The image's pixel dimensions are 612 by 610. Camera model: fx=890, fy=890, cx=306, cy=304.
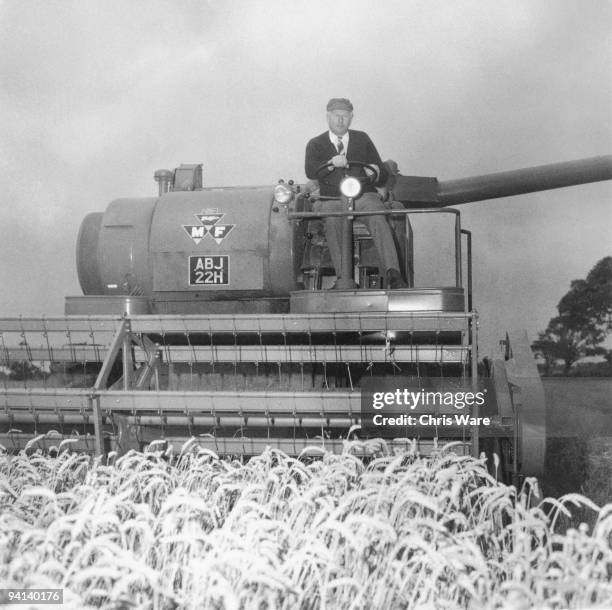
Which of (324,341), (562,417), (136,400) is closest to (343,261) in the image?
(324,341)

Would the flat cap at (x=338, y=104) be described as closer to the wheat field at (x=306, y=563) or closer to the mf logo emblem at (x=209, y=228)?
the mf logo emblem at (x=209, y=228)

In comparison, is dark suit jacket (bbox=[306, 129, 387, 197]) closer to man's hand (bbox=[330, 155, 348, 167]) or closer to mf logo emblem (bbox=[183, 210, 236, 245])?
man's hand (bbox=[330, 155, 348, 167])

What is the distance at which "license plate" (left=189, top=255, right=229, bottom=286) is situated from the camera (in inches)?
270

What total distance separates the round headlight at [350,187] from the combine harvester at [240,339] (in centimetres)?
9

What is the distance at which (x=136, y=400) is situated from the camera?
5.16 meters

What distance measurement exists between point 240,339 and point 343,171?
148cm

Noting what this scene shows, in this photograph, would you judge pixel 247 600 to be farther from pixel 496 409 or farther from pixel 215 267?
pixel 215 267

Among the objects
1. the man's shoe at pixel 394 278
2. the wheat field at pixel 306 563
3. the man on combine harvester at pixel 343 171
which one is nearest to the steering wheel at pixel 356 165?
the man on combine harvester at pixel 343 171

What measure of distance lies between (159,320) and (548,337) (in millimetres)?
11968

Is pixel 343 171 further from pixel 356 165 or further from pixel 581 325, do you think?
pixel 581 325

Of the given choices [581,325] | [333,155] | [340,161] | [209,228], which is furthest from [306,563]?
[581,325]

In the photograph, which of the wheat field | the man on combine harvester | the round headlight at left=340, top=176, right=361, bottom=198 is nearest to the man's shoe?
the man on combine harvester

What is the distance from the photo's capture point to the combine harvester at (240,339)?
5.18 m

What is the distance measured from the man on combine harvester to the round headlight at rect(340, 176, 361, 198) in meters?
0.14
